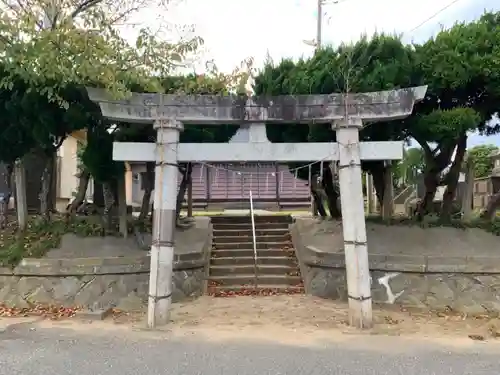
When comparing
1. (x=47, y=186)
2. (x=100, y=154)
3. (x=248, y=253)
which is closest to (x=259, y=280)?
(x=248, y=253)

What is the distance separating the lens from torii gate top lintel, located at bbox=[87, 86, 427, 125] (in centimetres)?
848

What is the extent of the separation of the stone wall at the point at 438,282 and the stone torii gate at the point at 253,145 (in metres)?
2.09

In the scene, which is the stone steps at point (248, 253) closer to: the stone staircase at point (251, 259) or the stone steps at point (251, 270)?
the stone staircase at point (251, 259)

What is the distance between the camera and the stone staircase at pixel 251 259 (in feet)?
37.8

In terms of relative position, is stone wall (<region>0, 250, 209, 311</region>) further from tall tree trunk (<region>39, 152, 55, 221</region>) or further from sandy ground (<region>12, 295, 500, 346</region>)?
tall tree trunk (<region>39, 152, 55, 221</region>)

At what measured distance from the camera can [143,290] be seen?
10203 mm

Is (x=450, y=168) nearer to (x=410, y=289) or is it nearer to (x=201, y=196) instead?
(x=410, y=289)

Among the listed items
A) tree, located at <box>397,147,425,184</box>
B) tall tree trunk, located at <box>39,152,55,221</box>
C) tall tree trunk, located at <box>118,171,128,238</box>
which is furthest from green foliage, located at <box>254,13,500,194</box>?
tree, located at <box>397,147,425,184</box>

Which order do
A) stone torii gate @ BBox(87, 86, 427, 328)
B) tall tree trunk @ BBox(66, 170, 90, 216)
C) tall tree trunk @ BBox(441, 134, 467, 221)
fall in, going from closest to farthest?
stone torii gate @ BBox(87, 86, 427, 328), tall tree trunk @ BBox(441, 134, 467, 221), tall tree trunk @ BBox(66, 170, 90, 216)

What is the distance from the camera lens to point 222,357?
6.66 meters

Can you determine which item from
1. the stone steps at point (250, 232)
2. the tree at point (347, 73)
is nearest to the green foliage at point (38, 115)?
the tree at point (347, 73)

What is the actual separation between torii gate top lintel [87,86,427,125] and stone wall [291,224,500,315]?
332 centimetres

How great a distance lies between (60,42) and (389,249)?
7.88 metres

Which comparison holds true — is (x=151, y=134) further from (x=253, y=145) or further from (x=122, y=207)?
(x=253, y=145)
